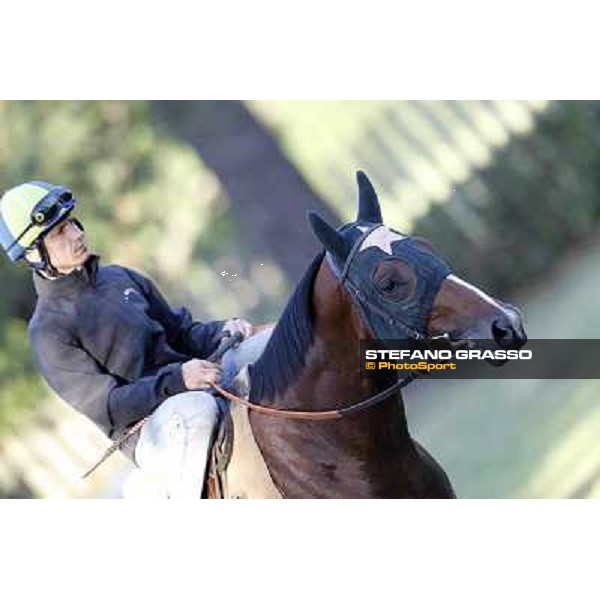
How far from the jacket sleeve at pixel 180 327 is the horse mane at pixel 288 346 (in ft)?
0.79

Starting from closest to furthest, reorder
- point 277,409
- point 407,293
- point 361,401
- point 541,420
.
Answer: point 407,293
point 361,401
point 277,409
point 541,420

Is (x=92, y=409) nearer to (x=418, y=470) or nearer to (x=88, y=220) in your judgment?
(x=88, y=220)

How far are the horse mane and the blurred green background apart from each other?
0.29 meters

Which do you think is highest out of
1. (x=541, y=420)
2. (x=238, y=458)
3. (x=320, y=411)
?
(x=320, y=411)

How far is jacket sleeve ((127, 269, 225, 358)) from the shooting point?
340 cm

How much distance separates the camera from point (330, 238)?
9.58ft

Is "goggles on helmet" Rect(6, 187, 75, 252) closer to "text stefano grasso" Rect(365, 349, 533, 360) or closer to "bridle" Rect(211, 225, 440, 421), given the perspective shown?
"bridle" Rect(211, 225, 440, 421)

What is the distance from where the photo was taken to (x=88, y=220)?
11.4 ft

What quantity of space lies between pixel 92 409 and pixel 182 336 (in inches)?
12.0

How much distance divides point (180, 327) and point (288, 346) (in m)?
0.47

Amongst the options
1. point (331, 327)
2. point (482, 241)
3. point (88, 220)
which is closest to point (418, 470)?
point (331, 327)

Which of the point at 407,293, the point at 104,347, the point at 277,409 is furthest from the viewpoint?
the point at 104,347

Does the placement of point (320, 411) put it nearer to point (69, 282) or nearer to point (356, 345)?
point (356, 345)

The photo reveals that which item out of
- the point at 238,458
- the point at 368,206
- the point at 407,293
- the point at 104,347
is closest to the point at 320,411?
the point at 238,458
